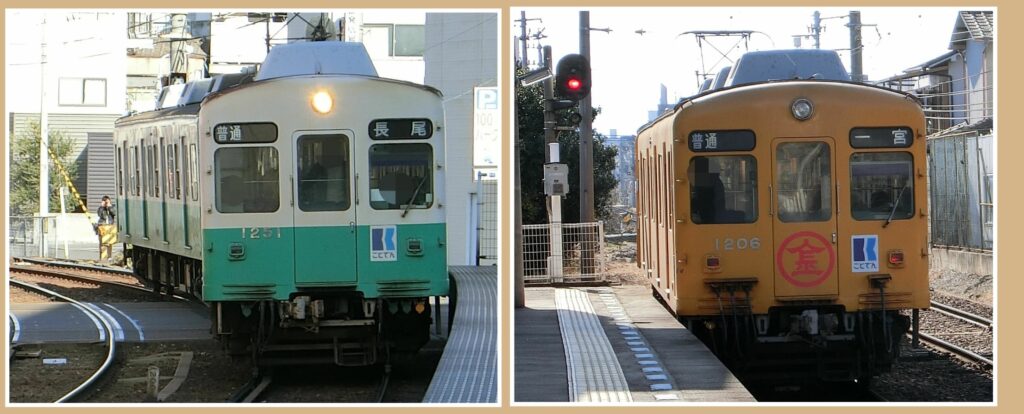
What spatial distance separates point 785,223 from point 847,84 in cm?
118

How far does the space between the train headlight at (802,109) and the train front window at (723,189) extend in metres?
0.49

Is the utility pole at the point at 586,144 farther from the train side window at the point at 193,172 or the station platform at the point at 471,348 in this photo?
the train side window at the point at 193,172

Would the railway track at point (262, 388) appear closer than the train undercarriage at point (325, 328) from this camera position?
Yes

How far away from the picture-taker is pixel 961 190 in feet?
64.9

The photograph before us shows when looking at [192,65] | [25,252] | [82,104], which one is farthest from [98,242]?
[82,104]

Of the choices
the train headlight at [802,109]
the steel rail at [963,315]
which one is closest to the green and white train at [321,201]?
the train headlight at [802,109]

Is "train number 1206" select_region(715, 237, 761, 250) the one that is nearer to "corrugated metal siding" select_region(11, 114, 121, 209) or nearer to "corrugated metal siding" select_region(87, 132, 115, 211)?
"corrugated metal siding" select_region(11, 114, 121, 209)

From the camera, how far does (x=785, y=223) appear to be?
9852mm

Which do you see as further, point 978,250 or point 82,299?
point 978,250

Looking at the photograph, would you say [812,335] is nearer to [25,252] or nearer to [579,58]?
[579,58]

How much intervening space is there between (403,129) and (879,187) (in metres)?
3.72

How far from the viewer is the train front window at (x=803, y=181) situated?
9812 millimetres

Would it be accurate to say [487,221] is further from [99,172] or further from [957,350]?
[99,172]

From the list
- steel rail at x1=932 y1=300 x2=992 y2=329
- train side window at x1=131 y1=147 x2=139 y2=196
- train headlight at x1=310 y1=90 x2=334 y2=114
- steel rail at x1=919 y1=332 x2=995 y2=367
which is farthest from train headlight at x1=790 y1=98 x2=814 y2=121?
train side window at x1=131 y1=147 x2=139 y2=196
